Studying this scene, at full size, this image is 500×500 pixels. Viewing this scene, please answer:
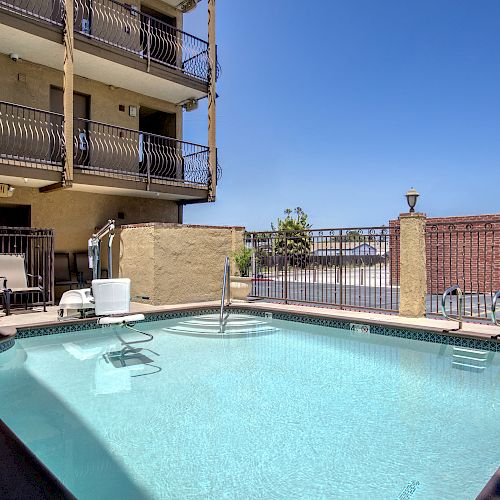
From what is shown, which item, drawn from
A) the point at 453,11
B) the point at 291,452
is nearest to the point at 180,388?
the point at 291,452

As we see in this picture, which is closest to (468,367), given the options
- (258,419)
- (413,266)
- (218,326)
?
(413,266)

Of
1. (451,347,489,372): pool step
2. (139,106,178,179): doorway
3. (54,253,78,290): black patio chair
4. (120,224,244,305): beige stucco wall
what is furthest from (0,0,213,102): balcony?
(451,347,489,372): pool step

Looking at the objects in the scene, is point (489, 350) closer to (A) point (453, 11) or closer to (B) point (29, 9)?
(B) point (29, 9)

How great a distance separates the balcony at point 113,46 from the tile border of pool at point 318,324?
Result: 6627 mm

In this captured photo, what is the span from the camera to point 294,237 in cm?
1012

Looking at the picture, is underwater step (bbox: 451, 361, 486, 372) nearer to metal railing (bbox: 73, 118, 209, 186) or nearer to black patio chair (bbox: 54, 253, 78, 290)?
black patio chair (bbox: 54, 253, 78, 290)

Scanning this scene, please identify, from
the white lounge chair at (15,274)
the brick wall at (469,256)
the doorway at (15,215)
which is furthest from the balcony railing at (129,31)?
the brick wall at (469,256)

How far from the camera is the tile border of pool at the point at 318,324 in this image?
6.71 meters

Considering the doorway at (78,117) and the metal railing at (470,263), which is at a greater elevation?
the doorway at (78,117)

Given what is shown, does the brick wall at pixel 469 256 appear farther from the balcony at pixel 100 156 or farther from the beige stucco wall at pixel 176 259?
the balcony at pixel 100 156

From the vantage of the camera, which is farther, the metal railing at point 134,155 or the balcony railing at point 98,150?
the metal railing at point 134,155

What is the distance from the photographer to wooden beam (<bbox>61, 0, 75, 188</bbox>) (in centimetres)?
1036

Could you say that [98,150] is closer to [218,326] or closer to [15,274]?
[15,274]

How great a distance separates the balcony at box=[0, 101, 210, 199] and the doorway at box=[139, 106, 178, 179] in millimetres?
30
